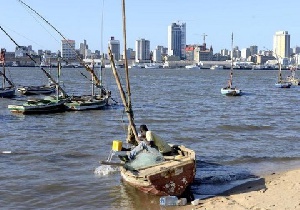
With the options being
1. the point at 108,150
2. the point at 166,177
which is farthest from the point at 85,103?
the point at 166,177

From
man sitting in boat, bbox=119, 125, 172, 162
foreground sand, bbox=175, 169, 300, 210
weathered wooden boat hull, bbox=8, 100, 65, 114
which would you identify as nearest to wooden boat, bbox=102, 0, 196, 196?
man sitting in boat, bbox=119, 125, 172, 162

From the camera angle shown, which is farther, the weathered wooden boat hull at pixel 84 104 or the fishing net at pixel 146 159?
the weathered wooden boat hull at pixel 84 104

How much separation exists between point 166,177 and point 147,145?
1599mm

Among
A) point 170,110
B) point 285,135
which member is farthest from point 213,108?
point 285,135

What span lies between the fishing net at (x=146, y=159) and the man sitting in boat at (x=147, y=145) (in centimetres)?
13

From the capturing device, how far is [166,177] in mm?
14391

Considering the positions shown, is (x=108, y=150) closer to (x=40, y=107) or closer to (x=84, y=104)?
(x=40, y=107)

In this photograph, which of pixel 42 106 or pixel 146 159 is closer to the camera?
pixel 146 159

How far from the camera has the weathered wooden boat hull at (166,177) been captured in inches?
564

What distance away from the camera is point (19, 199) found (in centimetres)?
1597

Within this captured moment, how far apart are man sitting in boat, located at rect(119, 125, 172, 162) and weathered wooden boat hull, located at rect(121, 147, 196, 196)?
706mm

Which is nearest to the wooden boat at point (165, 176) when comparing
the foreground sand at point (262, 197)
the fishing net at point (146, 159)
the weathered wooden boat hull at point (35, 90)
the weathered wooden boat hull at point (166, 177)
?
the weathered wooden boat hull at point (166, 177)

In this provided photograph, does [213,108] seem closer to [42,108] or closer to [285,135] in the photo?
[42,108]

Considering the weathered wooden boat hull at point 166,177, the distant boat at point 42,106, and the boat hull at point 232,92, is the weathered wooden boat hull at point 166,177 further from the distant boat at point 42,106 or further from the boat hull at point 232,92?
the boat hull at point 232,92
